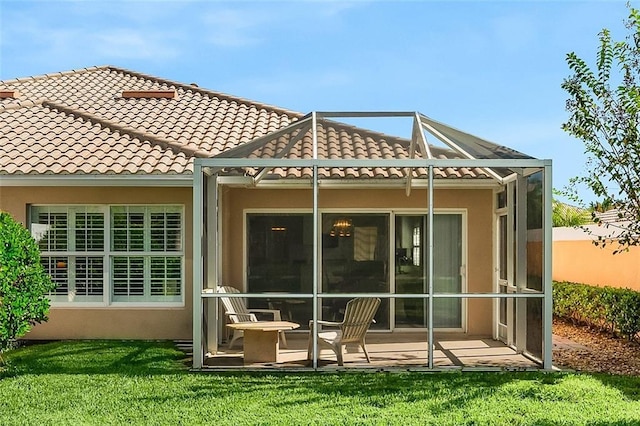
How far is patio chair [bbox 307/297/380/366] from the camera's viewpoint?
10.4 meters

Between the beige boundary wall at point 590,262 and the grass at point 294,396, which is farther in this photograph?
the beige boundary wall at point 590,262

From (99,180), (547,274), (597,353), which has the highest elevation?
(99,180)

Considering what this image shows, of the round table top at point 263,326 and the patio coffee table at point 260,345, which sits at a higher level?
the round table top at point 263,326

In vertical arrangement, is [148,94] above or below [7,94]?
above

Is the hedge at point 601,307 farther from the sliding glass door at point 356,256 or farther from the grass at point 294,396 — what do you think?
the sliding glass door at point 356,256

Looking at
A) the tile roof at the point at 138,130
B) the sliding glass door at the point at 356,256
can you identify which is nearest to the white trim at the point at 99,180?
the tile roof at the point at 138,130

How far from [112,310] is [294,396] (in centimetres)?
537

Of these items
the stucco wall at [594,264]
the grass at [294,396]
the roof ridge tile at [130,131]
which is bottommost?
the grass at [294,396]

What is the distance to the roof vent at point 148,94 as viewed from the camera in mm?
18125

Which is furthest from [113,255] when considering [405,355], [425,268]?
[425,268]

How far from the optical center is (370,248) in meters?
13.8

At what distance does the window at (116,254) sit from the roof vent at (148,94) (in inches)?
230

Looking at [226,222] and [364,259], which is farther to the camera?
[364,259]

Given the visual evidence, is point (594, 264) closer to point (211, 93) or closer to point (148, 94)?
point (211, 93)
